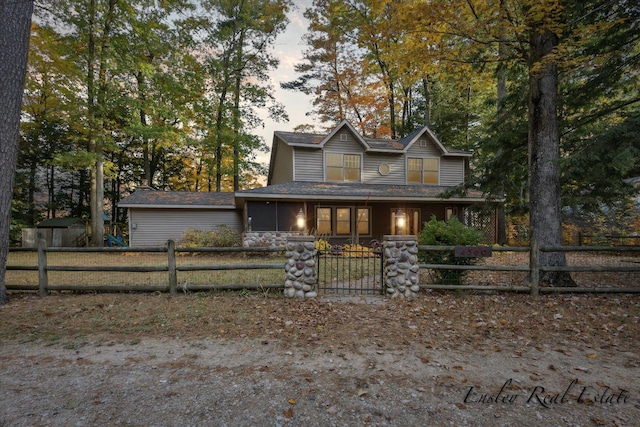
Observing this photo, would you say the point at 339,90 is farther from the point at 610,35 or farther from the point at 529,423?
the point at 529,423

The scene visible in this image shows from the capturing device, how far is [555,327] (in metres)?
4.67

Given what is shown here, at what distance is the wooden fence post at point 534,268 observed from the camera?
6.03m

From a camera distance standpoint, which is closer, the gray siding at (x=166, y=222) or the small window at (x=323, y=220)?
the small window at (x=323, y=220)

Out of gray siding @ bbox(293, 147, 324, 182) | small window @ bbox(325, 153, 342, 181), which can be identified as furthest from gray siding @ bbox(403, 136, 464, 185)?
gray siding @ bbox(293, 147, 324, 182)

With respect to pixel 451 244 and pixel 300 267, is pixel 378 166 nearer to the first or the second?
pixel 451 244

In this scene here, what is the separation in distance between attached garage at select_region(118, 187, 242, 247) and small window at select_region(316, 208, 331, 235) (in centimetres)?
547

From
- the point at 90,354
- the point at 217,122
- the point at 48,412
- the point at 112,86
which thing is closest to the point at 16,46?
the point at 90,354

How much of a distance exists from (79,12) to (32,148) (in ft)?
41.9

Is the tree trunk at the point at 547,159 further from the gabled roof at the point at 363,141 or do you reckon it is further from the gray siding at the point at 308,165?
the gray siding at the point at 308,165

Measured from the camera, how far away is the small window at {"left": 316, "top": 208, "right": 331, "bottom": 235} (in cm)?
1522

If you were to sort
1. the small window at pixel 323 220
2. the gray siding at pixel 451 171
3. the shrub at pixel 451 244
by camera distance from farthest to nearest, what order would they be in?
the gray siding at pixel 451 171 < the small window at pixel 323 220 < the shrub at pixel 451 244

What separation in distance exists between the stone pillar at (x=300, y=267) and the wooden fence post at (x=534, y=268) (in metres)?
4.57

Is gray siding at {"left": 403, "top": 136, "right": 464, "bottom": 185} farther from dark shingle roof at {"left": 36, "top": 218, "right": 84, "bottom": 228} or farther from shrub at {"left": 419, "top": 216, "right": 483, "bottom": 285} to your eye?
dark shingle roof at {"left": 36, "top": 218, "right": 84, "bottom": 228}

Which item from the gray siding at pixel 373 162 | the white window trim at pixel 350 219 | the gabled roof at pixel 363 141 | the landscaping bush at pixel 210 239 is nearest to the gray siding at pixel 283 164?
the gray siding at pixel 373 162
